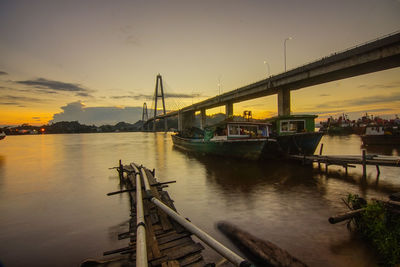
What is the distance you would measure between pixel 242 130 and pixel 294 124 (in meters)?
5.17

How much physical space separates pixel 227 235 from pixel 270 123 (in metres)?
17.1

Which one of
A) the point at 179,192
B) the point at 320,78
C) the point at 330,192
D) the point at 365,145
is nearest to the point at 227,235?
the point at 179,192

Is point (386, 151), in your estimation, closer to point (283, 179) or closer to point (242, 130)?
point (242, 130)

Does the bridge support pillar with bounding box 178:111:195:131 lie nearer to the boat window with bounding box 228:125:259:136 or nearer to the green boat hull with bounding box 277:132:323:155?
the boat window with bounding box 228:125:259:136

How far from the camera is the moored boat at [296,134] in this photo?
1775 centimetres

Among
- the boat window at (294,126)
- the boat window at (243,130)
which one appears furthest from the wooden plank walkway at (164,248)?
the boat window at (294,126)

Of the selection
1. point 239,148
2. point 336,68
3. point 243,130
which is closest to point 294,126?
point 243,130

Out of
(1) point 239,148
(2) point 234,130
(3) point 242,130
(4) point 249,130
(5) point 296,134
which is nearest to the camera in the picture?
(5) point 296,134

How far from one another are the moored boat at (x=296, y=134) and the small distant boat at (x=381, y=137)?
66.1ft

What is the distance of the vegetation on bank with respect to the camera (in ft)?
14.6

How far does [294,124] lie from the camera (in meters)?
20.2

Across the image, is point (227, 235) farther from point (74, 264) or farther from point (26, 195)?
point (26, 195)

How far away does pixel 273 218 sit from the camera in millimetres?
7441

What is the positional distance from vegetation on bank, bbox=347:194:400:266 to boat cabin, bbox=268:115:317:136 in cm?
1524
